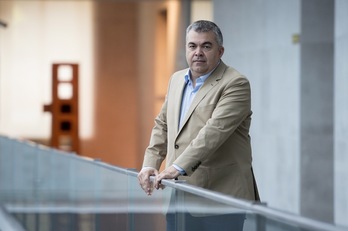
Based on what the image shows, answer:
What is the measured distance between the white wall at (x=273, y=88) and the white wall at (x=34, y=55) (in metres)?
9.10

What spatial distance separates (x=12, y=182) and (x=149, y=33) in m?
9.63

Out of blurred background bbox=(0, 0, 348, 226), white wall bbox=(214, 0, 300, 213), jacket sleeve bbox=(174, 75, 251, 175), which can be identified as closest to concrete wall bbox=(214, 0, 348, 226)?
white wall bbox=(214, 0, 300, 213)

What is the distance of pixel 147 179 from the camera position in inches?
202

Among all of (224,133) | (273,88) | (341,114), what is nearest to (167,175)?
(224,133)

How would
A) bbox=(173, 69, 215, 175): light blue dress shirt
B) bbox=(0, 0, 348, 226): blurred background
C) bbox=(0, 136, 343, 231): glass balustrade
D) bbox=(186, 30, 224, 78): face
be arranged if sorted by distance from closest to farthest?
bbox=(0, 136, 343, 231): glass balustrade < bbox=(186, 30, 224, 78): face < bbox=(173, 69, 215, 175): light blue dress shirt < bbox=(0, 0, 348, 226): blurred background

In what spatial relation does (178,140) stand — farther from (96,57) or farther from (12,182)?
(96,57)

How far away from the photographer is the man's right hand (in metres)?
5.10

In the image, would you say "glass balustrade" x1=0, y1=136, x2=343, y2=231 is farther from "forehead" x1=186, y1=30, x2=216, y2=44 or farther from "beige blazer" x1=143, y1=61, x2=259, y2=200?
"forehead" x1=186, y1=30, x2=216, y2=44

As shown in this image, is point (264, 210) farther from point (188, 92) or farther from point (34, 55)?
point (34, 55)

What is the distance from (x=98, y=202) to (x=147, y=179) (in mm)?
2503

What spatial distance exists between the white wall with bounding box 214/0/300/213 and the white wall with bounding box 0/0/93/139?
9.10 m

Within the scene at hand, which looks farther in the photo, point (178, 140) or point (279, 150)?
point (279, 150)

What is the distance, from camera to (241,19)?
47.3 feet

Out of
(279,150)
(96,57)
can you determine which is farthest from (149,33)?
(279,150)
